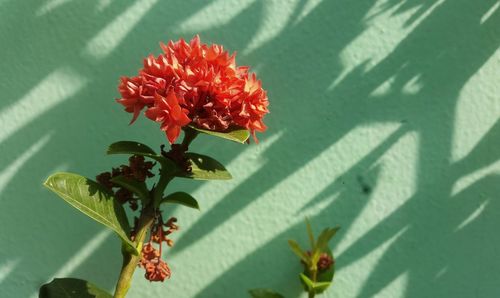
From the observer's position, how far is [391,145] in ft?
5.24

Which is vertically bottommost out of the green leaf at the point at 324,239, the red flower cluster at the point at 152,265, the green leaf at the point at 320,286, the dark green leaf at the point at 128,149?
the green leaf at the point at 320,286

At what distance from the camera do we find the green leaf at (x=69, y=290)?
1.28 metres

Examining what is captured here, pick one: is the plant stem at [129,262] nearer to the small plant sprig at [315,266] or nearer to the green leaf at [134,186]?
the green leaf at [134,186]

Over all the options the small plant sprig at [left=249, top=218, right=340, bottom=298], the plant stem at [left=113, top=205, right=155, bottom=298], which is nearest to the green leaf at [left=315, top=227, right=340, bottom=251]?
the small plant sprig at [left=249, top=218, right=340, bottom=298]

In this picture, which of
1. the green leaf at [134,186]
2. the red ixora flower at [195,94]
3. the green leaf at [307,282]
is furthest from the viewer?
the green leaf at [307,282]

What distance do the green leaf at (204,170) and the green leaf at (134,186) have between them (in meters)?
0.10

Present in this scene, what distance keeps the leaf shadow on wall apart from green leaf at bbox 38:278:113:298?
301 mm

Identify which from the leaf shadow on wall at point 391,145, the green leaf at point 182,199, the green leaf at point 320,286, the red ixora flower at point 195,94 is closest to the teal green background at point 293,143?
the leaf shadow on wall at point 391,145

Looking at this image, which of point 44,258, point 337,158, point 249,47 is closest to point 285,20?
point 249,47

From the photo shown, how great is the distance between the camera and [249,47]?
153 centimetres

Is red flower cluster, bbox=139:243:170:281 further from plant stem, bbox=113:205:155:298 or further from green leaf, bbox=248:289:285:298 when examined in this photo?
green leaf, bbox=248:289:285:298

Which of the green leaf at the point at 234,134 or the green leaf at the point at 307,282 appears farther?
the green leaf at the point at 307,282

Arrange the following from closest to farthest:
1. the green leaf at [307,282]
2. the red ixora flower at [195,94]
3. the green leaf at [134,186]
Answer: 1. the red ixora flower at [195,94]
2. the green leaf at [134,186]
3. the green leaf at [307,282]

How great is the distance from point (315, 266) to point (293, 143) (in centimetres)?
35
